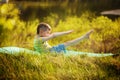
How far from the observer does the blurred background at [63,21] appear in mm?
2736

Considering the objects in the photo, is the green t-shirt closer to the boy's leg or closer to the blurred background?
the blurred background

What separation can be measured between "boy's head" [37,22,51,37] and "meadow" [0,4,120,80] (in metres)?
0.05

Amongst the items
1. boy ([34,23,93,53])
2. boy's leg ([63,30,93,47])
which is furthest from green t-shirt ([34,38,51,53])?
boy's leg ([63,30,93,47])

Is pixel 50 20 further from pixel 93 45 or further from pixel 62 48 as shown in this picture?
pixel 93 45

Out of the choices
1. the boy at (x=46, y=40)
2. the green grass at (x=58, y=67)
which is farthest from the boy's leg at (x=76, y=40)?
the green grass at (x=58, y=67)

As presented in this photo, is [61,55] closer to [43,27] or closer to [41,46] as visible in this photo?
[41,46]

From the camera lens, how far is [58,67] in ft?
8.77

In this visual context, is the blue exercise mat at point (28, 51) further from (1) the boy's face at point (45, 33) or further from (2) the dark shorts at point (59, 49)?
(1) the boy's face at point (45, 33)

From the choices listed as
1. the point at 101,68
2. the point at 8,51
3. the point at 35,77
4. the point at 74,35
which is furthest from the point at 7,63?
the point at 101,68

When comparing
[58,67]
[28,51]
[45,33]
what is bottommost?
[58,67]

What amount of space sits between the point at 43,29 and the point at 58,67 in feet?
1.20

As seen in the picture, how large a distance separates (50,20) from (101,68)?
632 mm

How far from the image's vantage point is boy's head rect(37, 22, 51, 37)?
2.73 metres

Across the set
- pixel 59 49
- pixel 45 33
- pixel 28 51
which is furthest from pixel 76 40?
pixel 28 51
